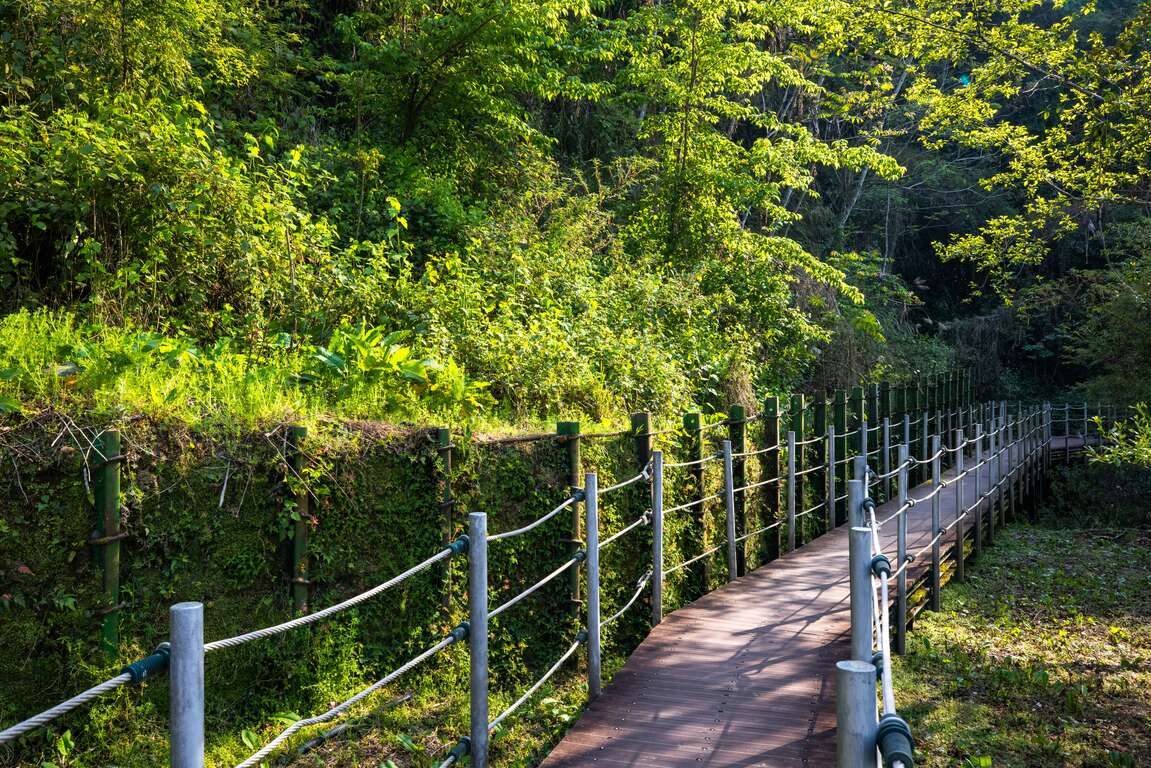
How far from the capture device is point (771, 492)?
10633 mm

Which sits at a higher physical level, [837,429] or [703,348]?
[703,348]

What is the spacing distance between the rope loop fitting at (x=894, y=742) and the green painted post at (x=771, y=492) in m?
8.53

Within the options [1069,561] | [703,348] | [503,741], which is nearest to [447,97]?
[703,348]

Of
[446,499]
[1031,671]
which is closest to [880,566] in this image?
[446,499]

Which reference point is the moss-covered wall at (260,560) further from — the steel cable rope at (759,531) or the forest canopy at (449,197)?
the steel cable rope at (759,531)

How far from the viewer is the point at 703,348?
12.3 meters

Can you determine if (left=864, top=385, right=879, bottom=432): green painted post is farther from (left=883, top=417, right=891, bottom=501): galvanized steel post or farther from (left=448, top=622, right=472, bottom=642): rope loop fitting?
(left=448, top=622, right=472, bottom=642): rope loop fitting

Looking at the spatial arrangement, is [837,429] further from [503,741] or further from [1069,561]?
[503,741]

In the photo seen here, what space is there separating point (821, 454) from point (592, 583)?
7630 mm

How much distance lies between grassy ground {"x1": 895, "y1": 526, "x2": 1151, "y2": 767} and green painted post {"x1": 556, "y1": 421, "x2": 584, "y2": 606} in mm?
2627

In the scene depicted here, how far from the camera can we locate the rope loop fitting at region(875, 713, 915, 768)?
1.86 meters

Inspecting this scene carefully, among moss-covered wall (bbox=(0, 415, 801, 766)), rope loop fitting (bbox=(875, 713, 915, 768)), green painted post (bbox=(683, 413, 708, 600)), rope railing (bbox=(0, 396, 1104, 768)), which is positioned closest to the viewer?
rope loop fitting (bbox=(875, 713, 915, 768))

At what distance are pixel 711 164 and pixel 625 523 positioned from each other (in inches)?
361

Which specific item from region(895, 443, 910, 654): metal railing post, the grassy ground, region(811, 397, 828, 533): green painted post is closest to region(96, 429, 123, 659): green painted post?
the grassy ground
